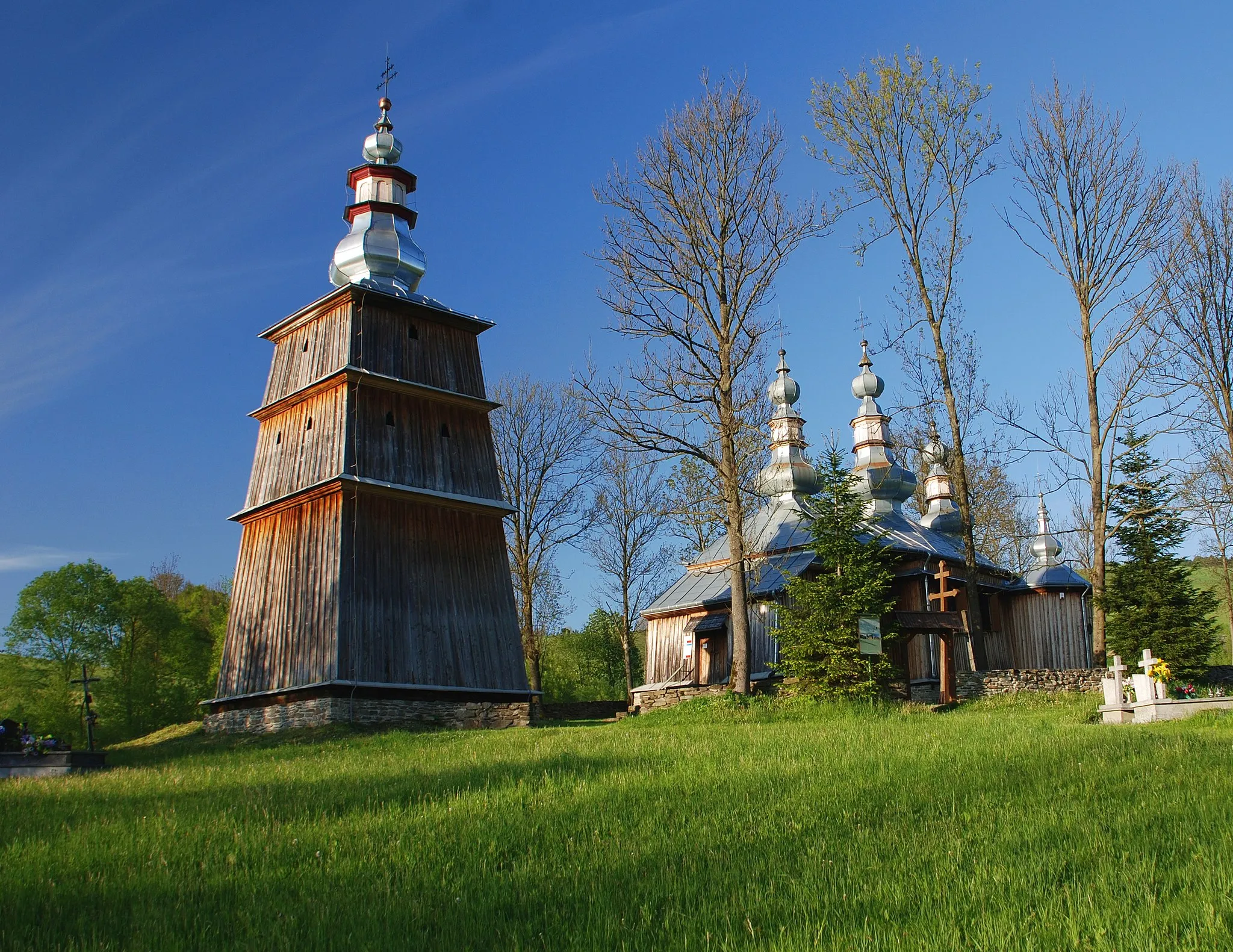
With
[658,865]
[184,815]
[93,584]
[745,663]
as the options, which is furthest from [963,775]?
[93,584]

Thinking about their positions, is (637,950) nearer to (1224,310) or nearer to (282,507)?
(282,507)

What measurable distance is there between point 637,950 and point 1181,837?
325 centimetres

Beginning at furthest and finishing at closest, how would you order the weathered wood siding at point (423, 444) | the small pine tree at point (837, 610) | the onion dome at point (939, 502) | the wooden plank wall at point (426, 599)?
the onion dome at point (939, 502) < the weathered wood siding at point (423, 444) < the wooden plank wall at point (426, 599) < the small pine tree at point (837, 610)

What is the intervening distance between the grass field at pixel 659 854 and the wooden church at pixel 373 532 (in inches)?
465

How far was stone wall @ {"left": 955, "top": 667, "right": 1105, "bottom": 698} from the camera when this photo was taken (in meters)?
22.8

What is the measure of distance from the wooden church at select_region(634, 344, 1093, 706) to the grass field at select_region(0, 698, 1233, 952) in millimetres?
17050

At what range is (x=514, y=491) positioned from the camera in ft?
117

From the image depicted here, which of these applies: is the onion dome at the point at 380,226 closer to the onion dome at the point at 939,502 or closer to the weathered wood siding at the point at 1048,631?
the onion dome at the point at 939,502

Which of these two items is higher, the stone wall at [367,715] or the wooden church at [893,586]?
the wooden church at [893,586]

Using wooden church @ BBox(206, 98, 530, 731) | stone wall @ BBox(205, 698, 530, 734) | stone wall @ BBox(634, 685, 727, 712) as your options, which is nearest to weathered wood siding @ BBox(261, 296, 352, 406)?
wooden church @ BBox(206, 98, 530, 731)

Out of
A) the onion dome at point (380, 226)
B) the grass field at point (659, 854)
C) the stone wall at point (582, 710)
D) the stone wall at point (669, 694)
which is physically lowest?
the stone wall at point (582, 710)

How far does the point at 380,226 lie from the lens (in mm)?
27203

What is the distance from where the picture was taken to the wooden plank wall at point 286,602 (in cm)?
2192

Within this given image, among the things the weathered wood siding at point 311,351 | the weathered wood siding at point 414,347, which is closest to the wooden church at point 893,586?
the weathered wood siding at point 414,347
